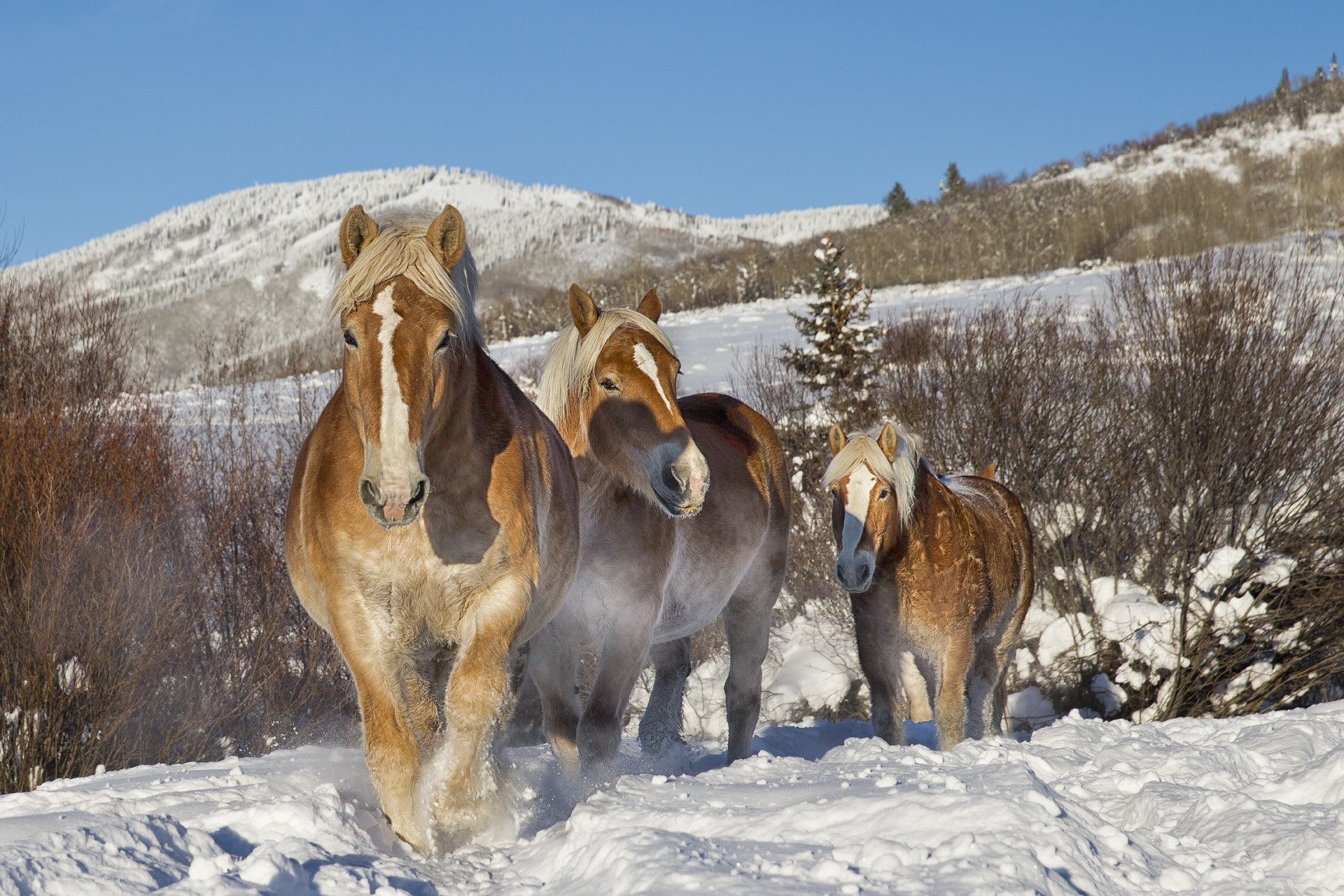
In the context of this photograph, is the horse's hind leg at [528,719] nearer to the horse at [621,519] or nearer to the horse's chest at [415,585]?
the horse at [621,519]

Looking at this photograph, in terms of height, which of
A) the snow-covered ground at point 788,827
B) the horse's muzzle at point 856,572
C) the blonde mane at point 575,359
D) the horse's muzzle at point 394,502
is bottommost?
the snow-covered ground at point 788,827

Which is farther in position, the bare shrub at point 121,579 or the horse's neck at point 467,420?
the bare shrub at point 121,579

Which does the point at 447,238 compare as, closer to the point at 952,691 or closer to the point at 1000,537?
the point at 952,691

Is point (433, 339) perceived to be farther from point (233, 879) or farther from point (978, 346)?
point (978, 346)

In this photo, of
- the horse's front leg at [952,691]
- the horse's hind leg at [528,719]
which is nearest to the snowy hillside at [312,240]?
the horse's hind leg at [528,719]

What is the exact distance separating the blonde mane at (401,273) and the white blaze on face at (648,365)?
1080mm

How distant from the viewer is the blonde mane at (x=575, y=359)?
14.9 ft

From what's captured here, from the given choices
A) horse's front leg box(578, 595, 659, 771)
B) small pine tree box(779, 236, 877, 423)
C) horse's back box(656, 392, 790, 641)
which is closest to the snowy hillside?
small pine tree box(779, 236, 877, 423)

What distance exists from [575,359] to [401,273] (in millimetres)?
1621

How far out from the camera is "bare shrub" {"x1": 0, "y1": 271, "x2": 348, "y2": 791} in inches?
329

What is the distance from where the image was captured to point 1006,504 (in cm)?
732

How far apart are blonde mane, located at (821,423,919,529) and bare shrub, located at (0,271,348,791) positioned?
7070 mm

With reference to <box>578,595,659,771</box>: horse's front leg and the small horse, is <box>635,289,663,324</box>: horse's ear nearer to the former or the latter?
<box>578,595,659,771</box>: horse's front leg

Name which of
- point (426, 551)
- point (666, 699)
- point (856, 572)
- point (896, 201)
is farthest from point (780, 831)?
point (896, 201)
